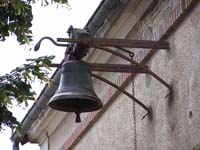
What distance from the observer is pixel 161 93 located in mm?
6352

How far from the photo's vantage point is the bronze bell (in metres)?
5.92

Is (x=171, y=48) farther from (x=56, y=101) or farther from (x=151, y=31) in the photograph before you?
(x=56, y=101)

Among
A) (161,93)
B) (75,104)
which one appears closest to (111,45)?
(75,104)

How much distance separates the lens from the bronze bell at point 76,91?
5918 millimetres

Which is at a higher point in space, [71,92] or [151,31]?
[151,31]

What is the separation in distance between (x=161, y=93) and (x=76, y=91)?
0.87 metres

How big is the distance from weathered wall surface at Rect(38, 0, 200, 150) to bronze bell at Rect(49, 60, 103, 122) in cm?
64

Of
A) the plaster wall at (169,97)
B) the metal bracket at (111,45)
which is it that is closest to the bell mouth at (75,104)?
the metal bracket at (111,45)

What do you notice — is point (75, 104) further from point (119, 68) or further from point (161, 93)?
point (161, 93)

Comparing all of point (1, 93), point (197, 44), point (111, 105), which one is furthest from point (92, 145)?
point (1, 93)

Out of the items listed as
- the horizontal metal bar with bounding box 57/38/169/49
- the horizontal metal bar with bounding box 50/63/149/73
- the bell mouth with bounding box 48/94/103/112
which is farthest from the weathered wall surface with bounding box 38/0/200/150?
the bell mouth with bounding box 48/94/103/112

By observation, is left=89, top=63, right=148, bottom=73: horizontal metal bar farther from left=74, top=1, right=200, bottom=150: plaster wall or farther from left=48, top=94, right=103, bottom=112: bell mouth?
left=48, top=94, right=103, bottom=112: bell mouth

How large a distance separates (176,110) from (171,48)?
0.59 m

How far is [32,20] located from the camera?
17.0ft
